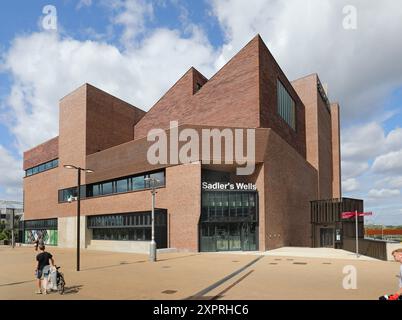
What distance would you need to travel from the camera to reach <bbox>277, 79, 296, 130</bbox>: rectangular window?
45.4 metres

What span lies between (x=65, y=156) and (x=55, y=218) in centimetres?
1027

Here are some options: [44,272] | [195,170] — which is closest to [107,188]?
[195,170]

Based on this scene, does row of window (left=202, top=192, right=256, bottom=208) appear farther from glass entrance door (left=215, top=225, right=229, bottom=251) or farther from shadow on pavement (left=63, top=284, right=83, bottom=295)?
shadow on pavement (left=63, top=284, right=83, bottom=295)

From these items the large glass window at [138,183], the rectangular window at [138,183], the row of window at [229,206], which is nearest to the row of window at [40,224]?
the large glass window at [138,183]

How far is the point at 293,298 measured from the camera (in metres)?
11.9

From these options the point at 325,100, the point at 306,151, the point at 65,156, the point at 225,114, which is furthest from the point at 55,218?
the point at 325,100

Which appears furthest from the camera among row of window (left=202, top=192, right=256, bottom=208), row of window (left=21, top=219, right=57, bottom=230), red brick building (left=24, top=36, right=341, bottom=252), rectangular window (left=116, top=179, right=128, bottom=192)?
row of window (left=21, top=219, right=57, bottom=230)

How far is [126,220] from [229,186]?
13.9 metres

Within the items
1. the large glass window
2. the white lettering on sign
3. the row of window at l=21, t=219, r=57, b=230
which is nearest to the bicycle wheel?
the white lettering on sign

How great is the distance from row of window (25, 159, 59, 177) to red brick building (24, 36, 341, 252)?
0.32m

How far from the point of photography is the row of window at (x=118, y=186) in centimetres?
4009

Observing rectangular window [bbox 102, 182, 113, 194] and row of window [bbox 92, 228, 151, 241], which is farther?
rectangular window [bbox 102, 182, 113, 194]
